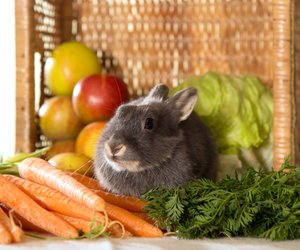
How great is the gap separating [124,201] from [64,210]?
163 mm

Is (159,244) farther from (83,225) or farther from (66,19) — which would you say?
(66,19)

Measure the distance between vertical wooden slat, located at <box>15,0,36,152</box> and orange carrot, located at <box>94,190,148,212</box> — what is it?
0.73 m

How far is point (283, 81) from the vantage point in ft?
6.40

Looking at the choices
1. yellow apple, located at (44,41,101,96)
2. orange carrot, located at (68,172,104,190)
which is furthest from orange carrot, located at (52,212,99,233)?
yellow apple, located at (44,41,101,96)

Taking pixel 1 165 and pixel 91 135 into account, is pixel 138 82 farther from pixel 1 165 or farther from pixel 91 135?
pixel 1 165

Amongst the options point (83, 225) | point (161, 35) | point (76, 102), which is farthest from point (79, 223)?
point (161, 35)

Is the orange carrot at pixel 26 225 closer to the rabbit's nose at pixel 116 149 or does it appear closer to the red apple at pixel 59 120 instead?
the rabbit's nose at pixel 116 149

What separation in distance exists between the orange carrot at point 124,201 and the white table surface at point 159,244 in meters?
0.19

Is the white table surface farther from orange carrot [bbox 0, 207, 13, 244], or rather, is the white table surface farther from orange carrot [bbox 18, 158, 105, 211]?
orange carrot [bbox 18, 158, 105, 211]

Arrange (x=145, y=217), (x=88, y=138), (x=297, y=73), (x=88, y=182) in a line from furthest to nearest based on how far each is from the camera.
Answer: (x=88, y=138)
(x=297, y=73)
(x=88, y=182)
(x=145, y=217)

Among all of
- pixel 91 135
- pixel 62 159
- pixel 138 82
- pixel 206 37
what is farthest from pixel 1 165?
pixel 206 37

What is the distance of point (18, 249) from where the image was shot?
4.50ft

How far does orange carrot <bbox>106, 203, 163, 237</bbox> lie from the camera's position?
155 centimetres

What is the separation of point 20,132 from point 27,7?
1.47 ft
